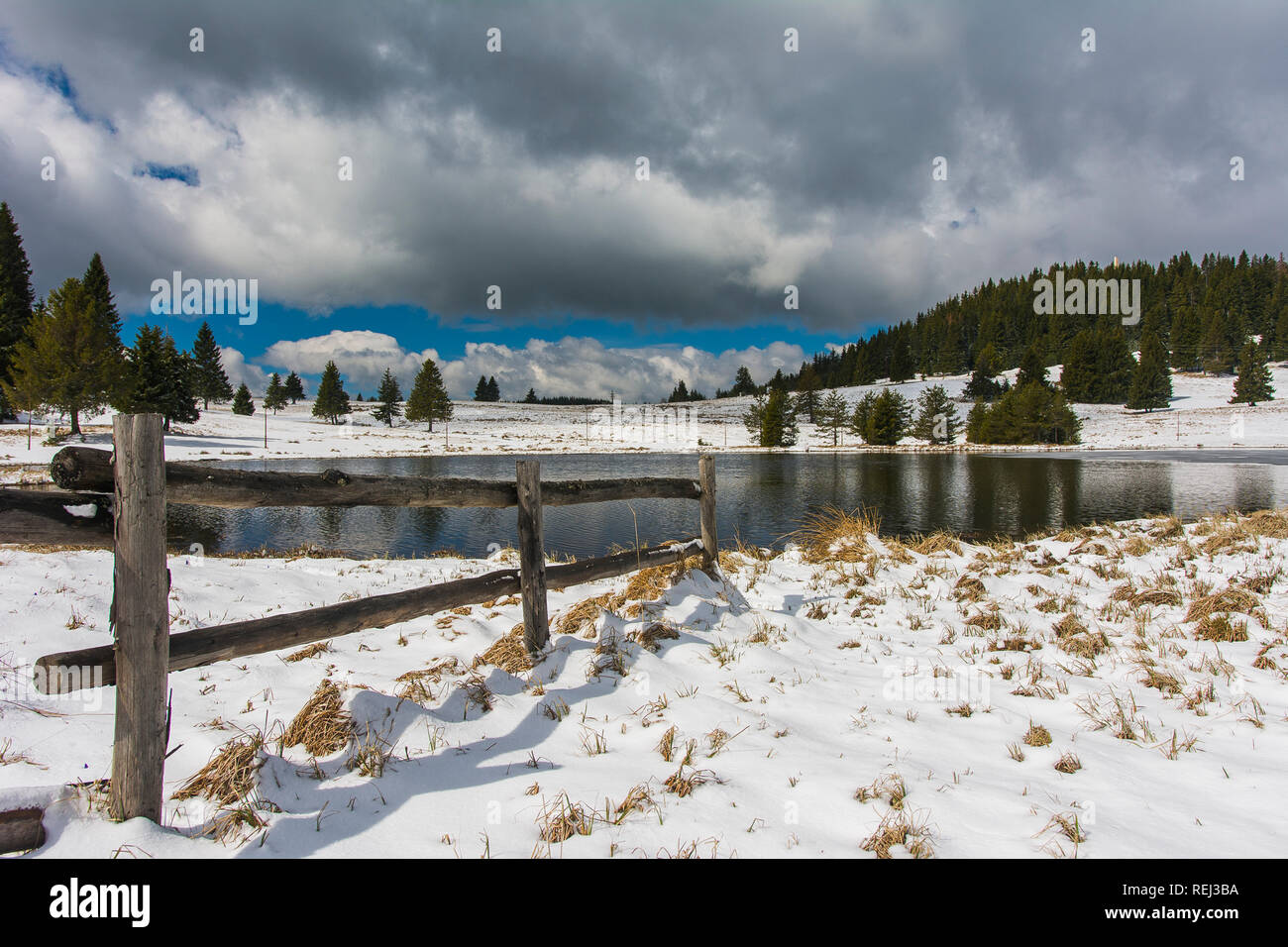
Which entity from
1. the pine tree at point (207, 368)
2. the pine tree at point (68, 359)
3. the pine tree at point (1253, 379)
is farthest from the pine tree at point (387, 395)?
the pine tree at point (1253, 379)

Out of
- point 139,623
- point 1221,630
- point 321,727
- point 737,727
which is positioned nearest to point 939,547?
point 1221,630

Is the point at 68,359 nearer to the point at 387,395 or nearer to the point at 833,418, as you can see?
the point at 387,395

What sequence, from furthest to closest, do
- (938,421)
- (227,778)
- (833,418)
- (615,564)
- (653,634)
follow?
(833,418) < (938,421) < (615,564) < (653,634) < (227,778)

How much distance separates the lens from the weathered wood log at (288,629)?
290 centimetres

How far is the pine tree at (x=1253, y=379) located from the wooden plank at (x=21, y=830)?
107295mm

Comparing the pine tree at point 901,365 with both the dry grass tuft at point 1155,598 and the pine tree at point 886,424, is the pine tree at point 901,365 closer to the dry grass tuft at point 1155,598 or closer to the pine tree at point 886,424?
the pine tree at point 886,424

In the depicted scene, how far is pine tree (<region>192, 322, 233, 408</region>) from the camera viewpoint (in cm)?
8362

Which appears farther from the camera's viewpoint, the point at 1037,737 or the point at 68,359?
the point at 68,359

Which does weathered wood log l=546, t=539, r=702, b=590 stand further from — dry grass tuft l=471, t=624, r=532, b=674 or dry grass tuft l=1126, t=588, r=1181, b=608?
dry grass tuft l=1126, t=588, r=1181, b=608

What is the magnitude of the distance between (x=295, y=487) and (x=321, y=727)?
1.64 m

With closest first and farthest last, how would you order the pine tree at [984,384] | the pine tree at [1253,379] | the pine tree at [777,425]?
the pine tree at [777,425] < the pine tree at [1253,379] < the pine tree at [984,384]

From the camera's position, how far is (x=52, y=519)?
2.98m

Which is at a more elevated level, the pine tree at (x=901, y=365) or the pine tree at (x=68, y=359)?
the pine tree at (x=901, y=365)
